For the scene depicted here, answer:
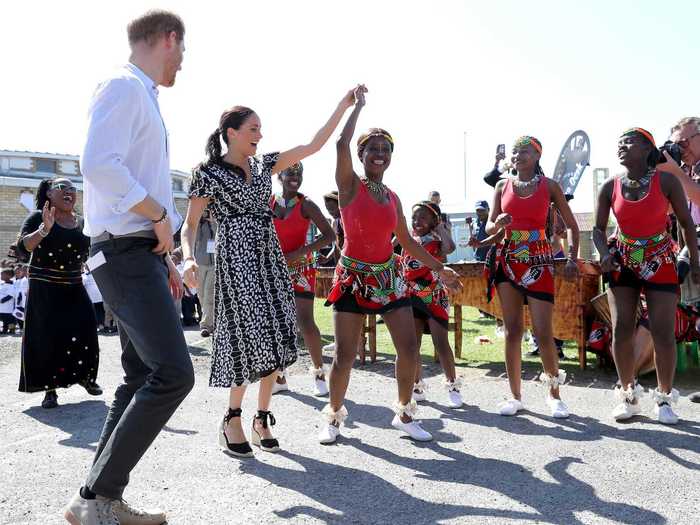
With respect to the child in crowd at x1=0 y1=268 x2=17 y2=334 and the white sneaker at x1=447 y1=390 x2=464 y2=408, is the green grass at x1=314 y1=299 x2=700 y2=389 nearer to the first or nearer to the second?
the white sneaker at x1=447 y1=390 x2=464 y2=408

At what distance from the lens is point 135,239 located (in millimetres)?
3053

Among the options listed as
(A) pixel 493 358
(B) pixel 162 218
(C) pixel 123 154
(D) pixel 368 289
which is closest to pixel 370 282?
(D) pixel 368 289

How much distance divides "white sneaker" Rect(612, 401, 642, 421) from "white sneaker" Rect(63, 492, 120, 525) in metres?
3.72

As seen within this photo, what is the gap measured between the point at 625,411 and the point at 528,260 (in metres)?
1.33

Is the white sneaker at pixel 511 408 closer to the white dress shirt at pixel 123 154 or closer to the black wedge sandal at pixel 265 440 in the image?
the black wedge sandal at pixel 265 440

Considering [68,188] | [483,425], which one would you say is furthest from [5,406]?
[483,425]

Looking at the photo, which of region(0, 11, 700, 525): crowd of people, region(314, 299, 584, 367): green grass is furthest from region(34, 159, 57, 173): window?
region(0, 11, 700, 525): crowd of people

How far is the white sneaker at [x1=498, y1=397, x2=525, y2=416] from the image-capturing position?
18.2 ft

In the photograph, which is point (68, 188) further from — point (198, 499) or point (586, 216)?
point (586, 216)

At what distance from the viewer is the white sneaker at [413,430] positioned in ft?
15.8

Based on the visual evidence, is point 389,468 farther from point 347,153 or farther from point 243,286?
point 347,153

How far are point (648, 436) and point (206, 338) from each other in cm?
790

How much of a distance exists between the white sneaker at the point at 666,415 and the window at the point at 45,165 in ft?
116

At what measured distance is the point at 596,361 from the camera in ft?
26.0
